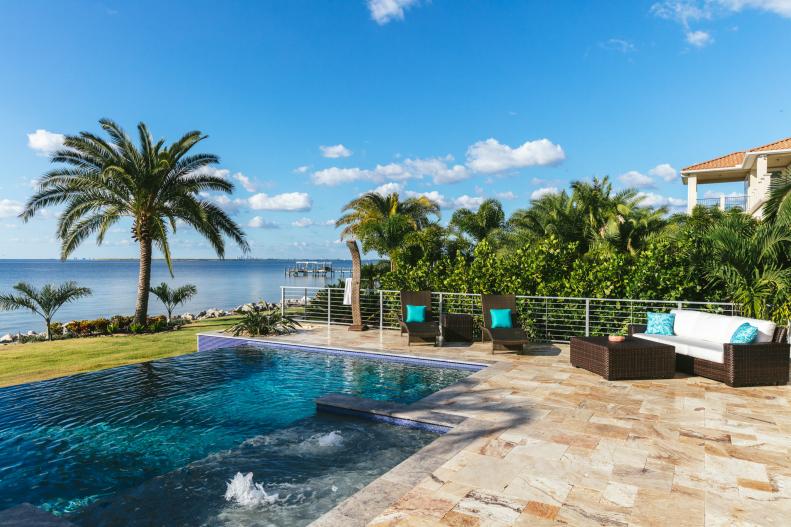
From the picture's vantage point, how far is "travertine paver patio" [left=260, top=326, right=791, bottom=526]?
306 cm

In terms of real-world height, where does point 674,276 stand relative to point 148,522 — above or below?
above

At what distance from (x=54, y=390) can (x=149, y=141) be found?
10.3 meters

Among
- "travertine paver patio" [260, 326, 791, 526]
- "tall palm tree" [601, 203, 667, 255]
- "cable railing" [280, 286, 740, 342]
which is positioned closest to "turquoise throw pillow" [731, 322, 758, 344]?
"travertine paver patio" [260, 326, 791, 526]

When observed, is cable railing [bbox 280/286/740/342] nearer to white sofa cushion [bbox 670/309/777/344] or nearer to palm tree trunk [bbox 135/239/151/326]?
white sofa cushion [bbox 670/309/777/344]

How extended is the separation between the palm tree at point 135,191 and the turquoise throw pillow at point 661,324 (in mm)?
12559

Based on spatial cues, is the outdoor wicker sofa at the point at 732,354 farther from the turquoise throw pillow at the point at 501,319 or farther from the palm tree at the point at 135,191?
the palm tree at the point at 135,191

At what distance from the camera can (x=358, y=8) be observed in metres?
16.1

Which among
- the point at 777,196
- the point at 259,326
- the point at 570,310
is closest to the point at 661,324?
the point at 570,310

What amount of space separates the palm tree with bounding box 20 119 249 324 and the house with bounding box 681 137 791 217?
21486 millimetres

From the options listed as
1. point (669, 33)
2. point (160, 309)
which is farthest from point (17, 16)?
point (160, 309)

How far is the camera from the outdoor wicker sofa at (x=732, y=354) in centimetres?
625

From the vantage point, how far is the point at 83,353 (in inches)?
448

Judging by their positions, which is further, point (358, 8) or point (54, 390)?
point (358, 8)

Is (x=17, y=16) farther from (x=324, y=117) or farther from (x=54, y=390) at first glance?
(x=324, y=117)
